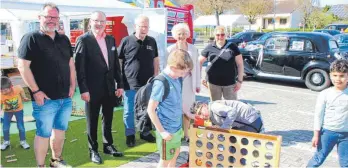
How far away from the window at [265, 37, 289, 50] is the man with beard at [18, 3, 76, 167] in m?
7.55

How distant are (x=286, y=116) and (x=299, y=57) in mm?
3319

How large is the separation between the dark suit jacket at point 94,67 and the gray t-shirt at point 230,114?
1.36m

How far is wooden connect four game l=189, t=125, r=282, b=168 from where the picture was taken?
3.02 metres

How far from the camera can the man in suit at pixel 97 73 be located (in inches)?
152

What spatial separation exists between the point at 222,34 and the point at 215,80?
27.5 inches

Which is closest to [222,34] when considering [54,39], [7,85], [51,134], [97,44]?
[97,44]

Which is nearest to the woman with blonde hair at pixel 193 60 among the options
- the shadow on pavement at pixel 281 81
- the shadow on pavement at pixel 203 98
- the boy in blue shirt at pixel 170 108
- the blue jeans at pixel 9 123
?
the boy in blue shirt at pixel 170 108

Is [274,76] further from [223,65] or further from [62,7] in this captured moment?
[62,7]

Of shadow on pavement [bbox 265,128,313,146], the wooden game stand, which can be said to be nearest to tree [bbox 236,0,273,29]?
shadow on pavement [bbox 265,128,313,146]

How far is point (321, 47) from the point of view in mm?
9023

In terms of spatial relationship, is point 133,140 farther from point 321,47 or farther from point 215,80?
point 321,47

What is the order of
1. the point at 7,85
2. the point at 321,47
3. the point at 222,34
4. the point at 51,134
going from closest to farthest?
the point at 51,134, the point at 7,85, the point at 222,34, the point at 321,47

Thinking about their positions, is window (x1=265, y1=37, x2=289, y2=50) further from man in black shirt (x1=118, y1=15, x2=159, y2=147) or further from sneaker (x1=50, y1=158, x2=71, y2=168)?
sneaker (x1=50, y1=158, x2=71, y2=168)

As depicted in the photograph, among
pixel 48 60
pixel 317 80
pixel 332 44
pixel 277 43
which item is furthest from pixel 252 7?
pixel 48 60
